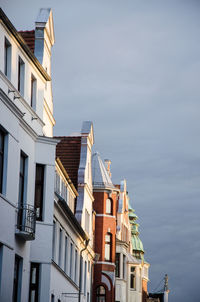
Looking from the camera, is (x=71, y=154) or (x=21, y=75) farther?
(x=71, y=154)

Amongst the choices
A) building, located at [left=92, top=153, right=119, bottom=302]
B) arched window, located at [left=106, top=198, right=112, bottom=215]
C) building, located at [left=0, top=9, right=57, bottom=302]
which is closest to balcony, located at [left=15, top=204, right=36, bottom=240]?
building, located at [left=0, top=9, right=57, bottom=302]

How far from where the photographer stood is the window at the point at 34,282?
31.2 m

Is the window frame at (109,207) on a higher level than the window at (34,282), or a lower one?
higher

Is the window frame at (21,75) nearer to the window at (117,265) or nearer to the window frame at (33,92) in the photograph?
the window frame at (33,92)

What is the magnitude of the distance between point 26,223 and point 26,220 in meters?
0.11

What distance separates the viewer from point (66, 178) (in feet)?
145

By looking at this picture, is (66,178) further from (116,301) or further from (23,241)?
(116,301)

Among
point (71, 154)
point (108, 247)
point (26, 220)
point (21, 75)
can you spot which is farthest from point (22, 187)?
point (108, 247)

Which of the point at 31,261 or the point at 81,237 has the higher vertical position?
the point at 81,237

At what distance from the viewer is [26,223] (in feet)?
95.2

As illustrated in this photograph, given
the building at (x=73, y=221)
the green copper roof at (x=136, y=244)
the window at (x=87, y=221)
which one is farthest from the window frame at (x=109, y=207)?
the green copper roof at (x=136, y=244)

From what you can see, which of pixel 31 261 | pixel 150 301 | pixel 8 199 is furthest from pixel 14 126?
pixel 150 301

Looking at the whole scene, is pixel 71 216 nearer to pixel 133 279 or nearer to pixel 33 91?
pixel 33 91

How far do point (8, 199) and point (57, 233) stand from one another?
1209 centimetres
